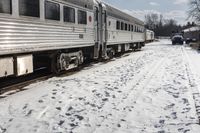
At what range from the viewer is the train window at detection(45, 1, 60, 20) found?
1120 cm

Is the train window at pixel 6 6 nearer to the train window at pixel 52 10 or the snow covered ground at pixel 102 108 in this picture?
the snow covered ground at pixel 102 108

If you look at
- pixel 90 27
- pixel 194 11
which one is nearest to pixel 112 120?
pixel 90 27

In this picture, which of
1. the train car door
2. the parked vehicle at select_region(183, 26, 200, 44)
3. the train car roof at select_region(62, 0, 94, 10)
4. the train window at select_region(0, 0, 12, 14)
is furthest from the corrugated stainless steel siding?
the parked vehicle at select_region(183, 26, 200, 44)

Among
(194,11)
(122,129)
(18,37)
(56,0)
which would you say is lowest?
(122,129)

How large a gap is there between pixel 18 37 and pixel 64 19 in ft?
11.8

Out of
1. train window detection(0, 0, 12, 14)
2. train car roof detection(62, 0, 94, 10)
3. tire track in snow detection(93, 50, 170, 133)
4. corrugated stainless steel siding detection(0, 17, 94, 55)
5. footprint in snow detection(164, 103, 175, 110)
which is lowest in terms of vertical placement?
footprint in snow detection(164, 103, 175, 110)

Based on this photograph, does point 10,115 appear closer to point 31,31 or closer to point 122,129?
point 122,129

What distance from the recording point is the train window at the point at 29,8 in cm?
966

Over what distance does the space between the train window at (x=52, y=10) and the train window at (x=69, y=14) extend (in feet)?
2.28

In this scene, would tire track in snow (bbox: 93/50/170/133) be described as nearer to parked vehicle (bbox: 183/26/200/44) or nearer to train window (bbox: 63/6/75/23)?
train window (bbox: 63/6/75/23)

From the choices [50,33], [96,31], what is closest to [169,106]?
[50,33]

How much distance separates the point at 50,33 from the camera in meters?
11.5

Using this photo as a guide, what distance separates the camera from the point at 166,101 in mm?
8180

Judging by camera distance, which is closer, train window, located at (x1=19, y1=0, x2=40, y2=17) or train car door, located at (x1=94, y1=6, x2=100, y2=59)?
train window, located at (x1=19, y1=0, x2=40, y2=17)
